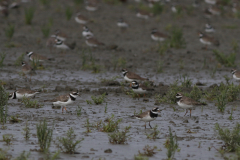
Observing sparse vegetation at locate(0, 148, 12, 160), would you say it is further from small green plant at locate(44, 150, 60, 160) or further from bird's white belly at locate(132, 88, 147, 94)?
bird's white belly at locate(132, 88, 147, 94)

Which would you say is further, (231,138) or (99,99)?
(99,99)

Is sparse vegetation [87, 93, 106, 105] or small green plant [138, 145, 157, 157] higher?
small green plant [138, 145, 157, 157]

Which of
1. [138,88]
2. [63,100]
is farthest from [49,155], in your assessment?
[138,88]

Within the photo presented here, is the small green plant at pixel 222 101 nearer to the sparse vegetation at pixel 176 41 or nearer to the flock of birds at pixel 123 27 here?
the flock of birds at pixel 123 27

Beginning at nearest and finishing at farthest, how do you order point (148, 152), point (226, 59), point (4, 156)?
1. point (4, 156)
2. point (148, 152)
3. point (226, 59)

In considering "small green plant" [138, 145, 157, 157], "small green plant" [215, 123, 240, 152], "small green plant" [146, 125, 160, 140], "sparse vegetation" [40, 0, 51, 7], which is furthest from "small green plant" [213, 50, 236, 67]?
"sparse vegetation" [40, 0, 51, 7]

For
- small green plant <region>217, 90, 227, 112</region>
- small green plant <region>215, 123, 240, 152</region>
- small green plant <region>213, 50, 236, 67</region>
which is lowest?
small green plant <region>213, 50, 236, 67</region>

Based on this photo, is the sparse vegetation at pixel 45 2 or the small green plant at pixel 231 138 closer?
the small green plant at pixel 231 138

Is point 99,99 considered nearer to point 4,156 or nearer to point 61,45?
point 4,156

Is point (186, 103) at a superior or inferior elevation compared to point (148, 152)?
inferior

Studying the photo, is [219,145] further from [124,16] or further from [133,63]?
[124,16]

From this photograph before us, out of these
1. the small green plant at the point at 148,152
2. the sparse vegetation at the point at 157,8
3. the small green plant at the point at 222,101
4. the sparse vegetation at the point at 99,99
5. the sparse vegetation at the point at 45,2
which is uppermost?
the small green plant at the point at 148,152

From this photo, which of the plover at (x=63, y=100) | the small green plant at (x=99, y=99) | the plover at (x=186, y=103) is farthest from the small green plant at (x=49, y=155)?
the plover at (x=186, y=103)

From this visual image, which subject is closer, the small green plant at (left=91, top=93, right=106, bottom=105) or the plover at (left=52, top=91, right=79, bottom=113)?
the plover at (left=52, top=91, right=79, bottom=113)
